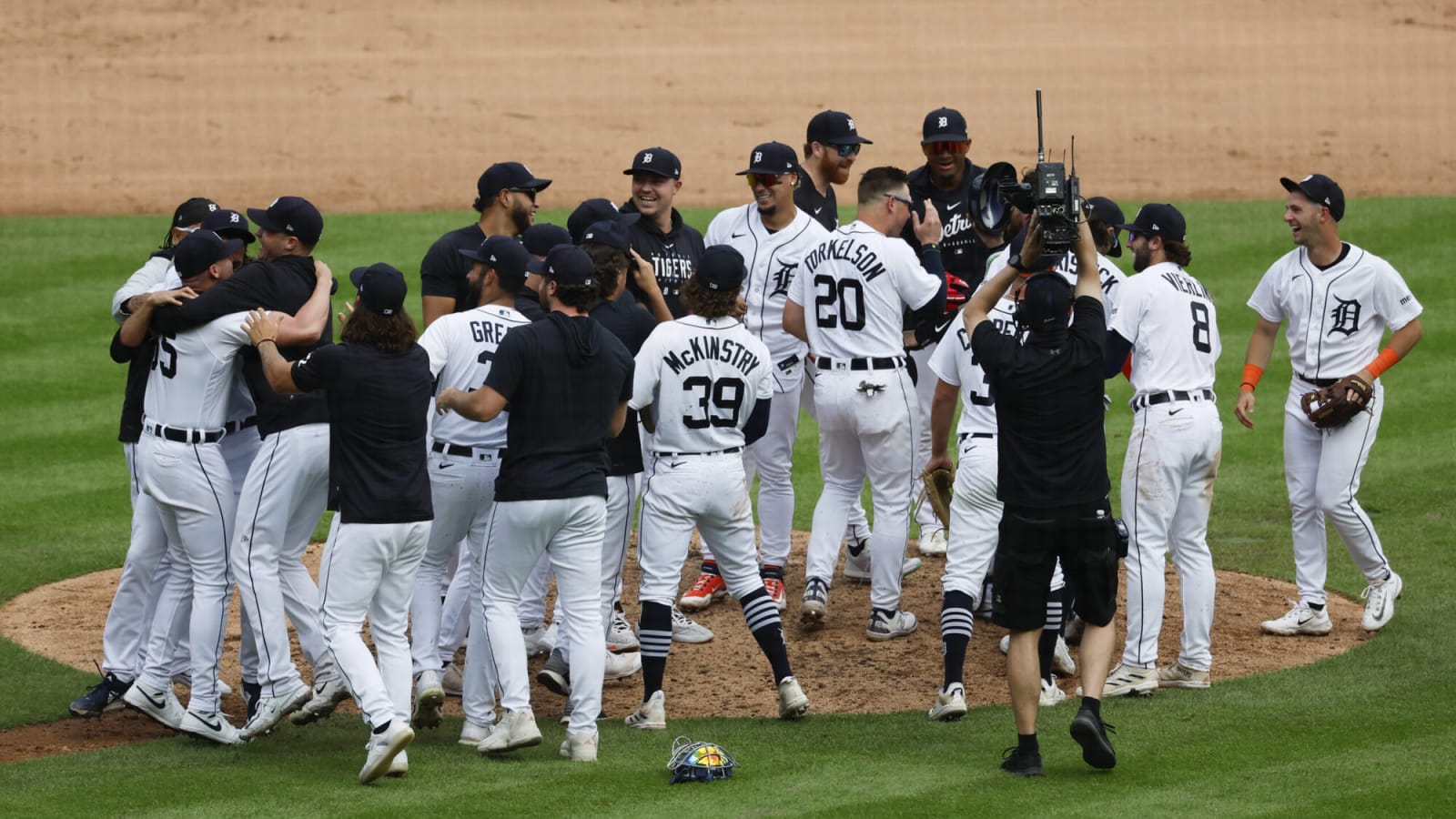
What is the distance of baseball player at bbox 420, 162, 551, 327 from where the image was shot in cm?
708

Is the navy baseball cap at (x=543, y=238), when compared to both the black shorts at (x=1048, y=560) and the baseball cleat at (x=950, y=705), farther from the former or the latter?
the baseball cleat at (x=950, y=705)

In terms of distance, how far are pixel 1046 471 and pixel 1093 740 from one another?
0.88 m

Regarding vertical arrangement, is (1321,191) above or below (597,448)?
above

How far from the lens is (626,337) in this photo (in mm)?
6633

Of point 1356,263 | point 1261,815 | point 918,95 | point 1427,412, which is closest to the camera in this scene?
point 1261,815

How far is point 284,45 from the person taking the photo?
2217cm

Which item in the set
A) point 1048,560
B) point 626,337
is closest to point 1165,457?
point 1048,560

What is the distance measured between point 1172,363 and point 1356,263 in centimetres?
132

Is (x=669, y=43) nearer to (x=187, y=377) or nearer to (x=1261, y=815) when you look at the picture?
(x=187, y=377)

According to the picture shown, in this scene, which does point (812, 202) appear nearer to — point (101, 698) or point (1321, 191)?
point (1321, 191)

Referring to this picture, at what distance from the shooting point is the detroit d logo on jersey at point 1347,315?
24.1 feet

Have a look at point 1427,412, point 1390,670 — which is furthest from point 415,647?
point 1427,412

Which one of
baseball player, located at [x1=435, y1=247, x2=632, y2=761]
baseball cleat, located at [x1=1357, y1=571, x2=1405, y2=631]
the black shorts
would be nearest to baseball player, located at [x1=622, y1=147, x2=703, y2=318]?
baseball player, located at [x1=435, y1=247, x2=632, y2=761]

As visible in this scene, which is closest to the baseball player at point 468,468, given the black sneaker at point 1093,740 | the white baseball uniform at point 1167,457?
the black sneaker at point 1093,740
